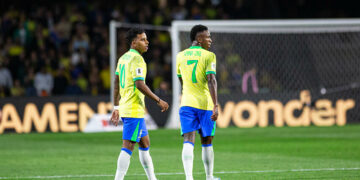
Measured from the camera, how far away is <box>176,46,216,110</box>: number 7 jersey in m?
8.62

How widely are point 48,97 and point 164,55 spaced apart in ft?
19.5

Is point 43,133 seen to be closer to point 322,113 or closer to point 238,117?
point 238,117

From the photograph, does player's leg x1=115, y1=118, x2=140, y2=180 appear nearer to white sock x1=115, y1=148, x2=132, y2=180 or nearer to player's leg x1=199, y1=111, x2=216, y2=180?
white sock x1=115, y1=148, x2=132, y2=180

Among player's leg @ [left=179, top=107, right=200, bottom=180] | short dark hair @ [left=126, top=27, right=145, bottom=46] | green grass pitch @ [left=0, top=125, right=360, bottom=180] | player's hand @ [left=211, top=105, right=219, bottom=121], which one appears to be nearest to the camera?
short dark hair @ [left=126, top=27, right=145, bottom=46]

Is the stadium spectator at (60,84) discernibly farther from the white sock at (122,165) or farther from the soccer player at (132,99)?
the white sock at (122,165)

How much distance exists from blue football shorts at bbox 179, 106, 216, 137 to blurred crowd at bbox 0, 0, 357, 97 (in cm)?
1368

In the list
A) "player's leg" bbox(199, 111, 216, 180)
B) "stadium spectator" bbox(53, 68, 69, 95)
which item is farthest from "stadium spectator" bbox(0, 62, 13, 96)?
"player's leg" bbox(199, 111, 216, 180)

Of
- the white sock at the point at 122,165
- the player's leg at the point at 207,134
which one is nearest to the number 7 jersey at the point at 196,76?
the player's leg at the point at 207,134

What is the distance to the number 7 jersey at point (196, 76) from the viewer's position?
8625mm

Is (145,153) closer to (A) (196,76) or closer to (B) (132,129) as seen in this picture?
(B) (132,129)

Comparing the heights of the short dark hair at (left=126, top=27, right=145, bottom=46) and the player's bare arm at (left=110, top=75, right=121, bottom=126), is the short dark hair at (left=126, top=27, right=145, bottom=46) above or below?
above

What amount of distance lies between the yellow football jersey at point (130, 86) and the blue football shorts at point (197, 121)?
0.73 meters

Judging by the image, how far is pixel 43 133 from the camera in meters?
20.1

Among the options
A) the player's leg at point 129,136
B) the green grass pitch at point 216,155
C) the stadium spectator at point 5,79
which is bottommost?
the green grass pitch at point 216,155
